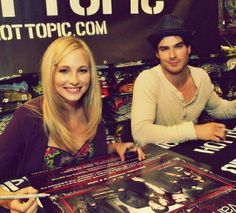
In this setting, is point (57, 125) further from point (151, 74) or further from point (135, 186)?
point (151, 74)

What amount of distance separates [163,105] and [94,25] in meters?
0.92

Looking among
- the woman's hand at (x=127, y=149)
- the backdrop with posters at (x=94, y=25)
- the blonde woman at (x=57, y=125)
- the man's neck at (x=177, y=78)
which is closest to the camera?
the woman's hand at (x=127, y=149)

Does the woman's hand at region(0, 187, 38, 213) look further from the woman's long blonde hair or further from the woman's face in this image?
the woman's face

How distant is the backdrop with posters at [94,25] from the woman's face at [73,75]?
3.01ft

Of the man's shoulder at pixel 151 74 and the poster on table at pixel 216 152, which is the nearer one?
the poster on table at pixel 216 152

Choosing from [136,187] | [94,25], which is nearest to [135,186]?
[136,187]

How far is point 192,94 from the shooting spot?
204cm

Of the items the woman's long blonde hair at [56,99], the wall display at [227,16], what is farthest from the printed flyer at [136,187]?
the wall display at [227,16]

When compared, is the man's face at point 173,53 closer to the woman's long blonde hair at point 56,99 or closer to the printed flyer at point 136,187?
the woman's long blonde hair at point 56,99

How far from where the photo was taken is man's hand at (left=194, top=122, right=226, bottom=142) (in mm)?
1465

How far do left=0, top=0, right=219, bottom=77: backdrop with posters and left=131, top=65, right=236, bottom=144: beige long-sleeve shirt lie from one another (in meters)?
0.64

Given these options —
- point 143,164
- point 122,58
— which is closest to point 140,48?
point 122,58

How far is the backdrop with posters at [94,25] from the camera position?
7.19 ft

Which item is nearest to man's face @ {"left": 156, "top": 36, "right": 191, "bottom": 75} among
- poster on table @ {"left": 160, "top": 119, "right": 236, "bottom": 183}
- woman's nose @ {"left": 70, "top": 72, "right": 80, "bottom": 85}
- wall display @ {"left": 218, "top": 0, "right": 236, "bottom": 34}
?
poster on table @ {"left": 160, "top": 119, "right": 236, "bottom": 183}
